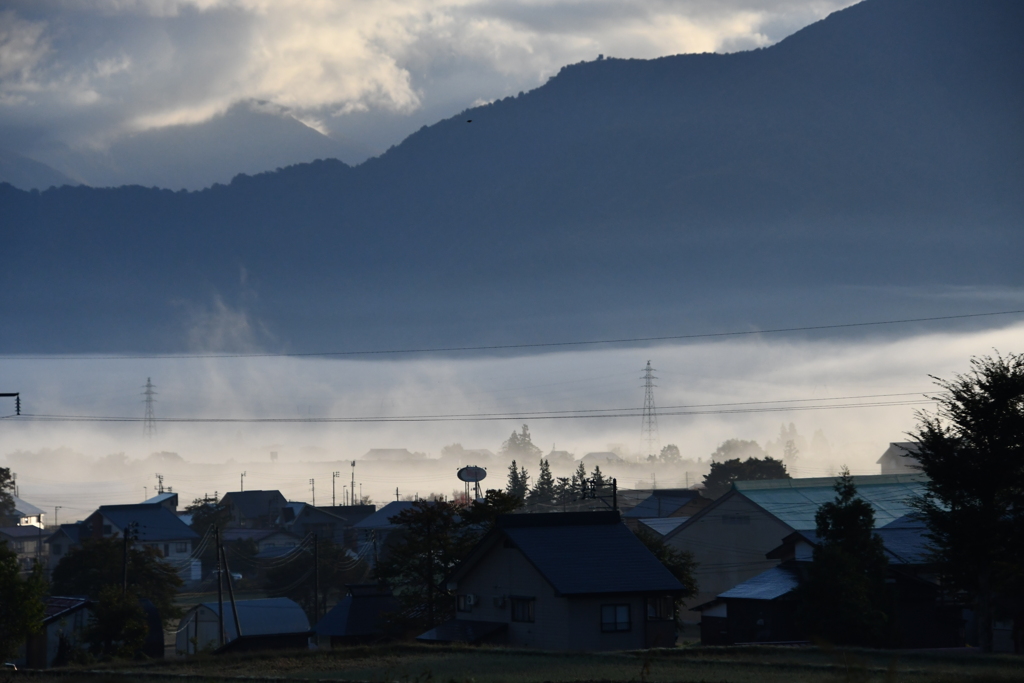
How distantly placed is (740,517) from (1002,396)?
43099 mm

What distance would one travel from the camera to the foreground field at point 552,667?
2970 centimetres

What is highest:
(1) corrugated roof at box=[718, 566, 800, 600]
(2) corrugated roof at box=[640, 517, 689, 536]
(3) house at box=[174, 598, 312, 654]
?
(2) corrugated roof at box=[640, 517, 689, 536]

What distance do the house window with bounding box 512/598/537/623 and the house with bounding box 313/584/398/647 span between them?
11.3m

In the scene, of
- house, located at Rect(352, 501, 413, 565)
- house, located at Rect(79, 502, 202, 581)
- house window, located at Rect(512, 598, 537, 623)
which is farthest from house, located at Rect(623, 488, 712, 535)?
house, located at Rect(79, 502, 202, 581)

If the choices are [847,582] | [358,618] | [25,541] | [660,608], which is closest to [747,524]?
[358,618]

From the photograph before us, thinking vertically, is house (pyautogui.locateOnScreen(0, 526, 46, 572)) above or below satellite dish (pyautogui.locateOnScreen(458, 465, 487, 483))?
below

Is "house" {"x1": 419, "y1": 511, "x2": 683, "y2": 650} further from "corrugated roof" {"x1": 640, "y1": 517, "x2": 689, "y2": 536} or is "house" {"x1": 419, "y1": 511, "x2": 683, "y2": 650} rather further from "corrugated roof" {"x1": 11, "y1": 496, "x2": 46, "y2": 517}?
"corrugated roof" {"x1": 11, "y1": 496, "x2": 46, "y2": 517}

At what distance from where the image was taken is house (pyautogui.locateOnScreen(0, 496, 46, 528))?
176m

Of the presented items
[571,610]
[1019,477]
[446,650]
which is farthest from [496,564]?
[1019,477]

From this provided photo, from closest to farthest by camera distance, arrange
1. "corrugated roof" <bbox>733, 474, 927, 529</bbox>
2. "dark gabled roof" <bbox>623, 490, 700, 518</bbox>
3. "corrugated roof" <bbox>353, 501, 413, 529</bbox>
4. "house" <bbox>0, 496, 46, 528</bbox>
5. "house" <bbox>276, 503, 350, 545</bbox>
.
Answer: "corrugated roof" <bbox>733, 474, 927, 529</bbox>, "dark gabled roof" <bbox>623, 490, 700, 518</bbox>, "corrugated roof" <bbox>353, 501, 413, 529</bbox>, "house" <bbox>276, 503, 350, 545</bbox>, "house" <bbox>0, 496, 46, 528</bbox>

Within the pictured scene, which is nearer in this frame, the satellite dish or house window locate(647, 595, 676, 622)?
house window locate(647, 595, 676, 622)

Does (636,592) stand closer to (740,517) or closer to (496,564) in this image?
(496,564)

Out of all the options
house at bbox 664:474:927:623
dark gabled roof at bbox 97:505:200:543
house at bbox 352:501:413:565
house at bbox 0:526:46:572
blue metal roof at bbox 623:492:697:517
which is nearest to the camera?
house at bbox 664:474:927:623

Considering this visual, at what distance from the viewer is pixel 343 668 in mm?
34531
